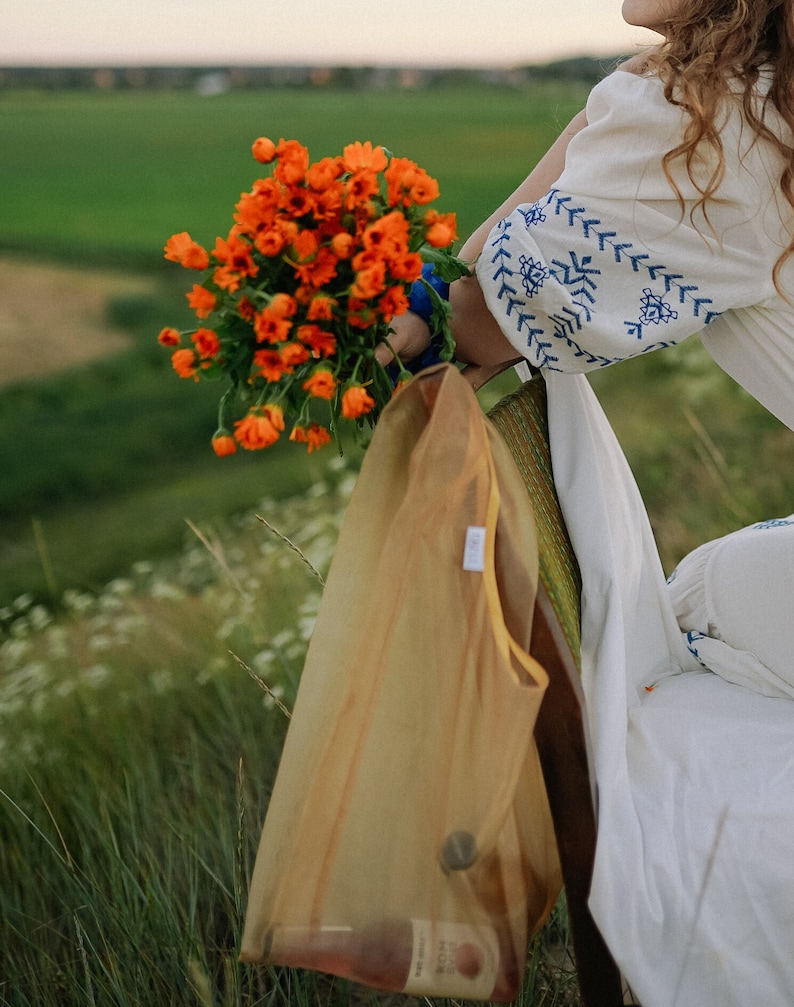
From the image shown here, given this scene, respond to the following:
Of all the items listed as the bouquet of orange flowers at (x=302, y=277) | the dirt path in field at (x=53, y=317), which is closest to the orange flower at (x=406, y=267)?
the bouquet of orange flowers at (x=302, y=277)

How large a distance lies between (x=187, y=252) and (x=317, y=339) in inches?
6.6

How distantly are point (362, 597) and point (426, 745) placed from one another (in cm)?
18

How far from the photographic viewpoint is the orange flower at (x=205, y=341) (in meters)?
1.03

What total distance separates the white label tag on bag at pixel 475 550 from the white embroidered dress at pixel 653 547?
27 cm

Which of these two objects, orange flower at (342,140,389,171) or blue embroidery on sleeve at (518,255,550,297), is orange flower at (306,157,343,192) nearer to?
orange flower at (342,140,389,171)

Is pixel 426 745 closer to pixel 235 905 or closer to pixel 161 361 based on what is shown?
pixel 235 905

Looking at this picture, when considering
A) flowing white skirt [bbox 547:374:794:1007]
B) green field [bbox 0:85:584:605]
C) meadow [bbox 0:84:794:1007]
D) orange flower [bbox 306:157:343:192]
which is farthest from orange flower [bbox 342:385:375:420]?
meadow [bbox 0:84:794:1007]

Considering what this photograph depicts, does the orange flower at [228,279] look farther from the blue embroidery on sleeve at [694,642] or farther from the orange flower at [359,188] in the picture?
the blue embroidery on sleeve at [694,642]

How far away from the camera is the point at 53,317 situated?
13.2 meters

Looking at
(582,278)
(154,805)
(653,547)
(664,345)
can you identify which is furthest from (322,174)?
(154,805)

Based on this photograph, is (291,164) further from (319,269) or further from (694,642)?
(694,642)

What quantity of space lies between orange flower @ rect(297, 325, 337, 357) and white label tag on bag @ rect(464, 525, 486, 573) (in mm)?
248

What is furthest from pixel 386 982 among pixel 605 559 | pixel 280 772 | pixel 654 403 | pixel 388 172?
pixel 654 403

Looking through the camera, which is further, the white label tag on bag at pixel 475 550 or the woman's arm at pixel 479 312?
the woman's arm at pixel 479 312
